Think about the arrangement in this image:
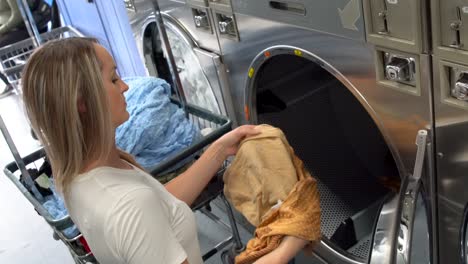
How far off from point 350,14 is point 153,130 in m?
0.84

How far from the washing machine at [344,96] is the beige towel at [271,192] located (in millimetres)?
246

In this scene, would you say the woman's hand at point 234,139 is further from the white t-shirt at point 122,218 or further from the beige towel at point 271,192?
the white t-shirt at point 122,218

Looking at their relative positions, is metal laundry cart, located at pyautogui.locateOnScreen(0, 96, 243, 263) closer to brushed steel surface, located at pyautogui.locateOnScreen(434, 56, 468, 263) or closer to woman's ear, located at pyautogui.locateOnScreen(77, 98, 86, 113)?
woman's ear, located at pyautogui.locateOnScreen(77, 98, 86, 113)

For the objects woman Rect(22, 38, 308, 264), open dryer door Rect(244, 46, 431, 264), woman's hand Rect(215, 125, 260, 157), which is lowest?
open dryer door Rect(244, 46, 431, 264)

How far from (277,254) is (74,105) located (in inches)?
25.1

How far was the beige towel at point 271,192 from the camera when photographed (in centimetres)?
138

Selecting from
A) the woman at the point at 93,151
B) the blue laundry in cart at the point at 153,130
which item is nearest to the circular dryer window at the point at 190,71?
the blue laundry in cart at the point at 153,130

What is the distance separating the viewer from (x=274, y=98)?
72.9 inches

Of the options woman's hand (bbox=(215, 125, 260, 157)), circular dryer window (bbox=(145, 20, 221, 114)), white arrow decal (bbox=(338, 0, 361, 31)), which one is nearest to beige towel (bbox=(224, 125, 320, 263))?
woman's hand (bbox=(215, 125, 260, 157))

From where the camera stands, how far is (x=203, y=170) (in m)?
1.60

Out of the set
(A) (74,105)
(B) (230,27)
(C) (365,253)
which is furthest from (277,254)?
(B) (230,27)

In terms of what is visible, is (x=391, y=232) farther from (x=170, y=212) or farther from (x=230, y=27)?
(x=230, y=27)

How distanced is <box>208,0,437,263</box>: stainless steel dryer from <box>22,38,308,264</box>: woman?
1.63ft

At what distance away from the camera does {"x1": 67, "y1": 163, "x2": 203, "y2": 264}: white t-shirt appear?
1152 millimetres
